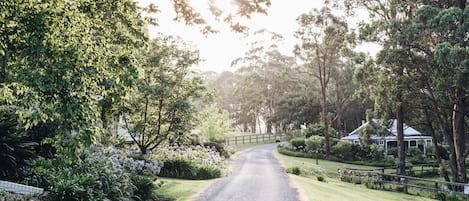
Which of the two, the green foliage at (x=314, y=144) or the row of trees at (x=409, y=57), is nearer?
the row of trees at (x=409, y=57)

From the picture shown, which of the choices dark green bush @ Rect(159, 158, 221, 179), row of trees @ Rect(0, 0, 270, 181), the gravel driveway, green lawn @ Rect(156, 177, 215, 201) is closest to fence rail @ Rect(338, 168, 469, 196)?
the gravel driveway

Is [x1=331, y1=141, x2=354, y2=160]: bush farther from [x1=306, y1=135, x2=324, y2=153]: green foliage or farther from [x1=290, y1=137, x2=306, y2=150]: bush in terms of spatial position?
[x1=290, y1=137, x2=306, y2=150]: bush

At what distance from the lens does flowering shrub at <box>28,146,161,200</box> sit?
9820 millimetres

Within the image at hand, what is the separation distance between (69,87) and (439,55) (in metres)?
18.5

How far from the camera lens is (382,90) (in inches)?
1010

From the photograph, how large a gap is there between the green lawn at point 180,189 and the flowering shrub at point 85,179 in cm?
156

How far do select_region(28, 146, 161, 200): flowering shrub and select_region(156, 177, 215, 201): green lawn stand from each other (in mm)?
1557

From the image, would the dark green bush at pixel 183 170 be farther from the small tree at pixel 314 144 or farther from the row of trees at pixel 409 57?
the small tree at pixel 314 144

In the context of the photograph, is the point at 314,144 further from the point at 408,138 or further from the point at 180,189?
the point at 180,189

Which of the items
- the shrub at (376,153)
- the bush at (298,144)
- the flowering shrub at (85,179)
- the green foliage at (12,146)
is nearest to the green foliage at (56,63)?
the flowering shrub at (85,179)

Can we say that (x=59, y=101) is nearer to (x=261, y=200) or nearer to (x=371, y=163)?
(x=261, y=200)

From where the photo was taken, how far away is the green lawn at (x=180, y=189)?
14.1 m

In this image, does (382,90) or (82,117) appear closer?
(82,117)

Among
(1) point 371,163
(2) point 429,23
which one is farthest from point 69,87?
(1) point 371,163
